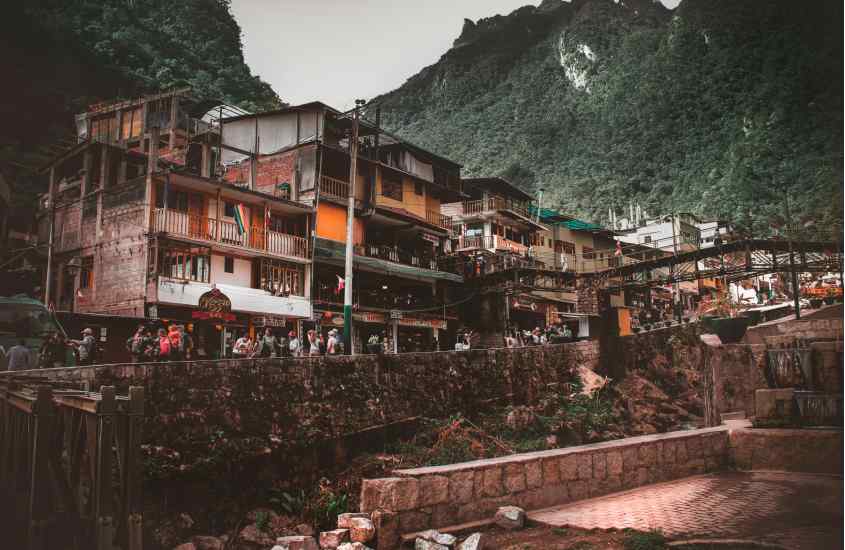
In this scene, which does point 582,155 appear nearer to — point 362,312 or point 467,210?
point 362,312

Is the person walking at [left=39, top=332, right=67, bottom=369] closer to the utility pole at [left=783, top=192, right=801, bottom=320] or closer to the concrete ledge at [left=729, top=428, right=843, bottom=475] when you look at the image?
the concrete ledge at [left=729, top=428, right=843, bottom=475]

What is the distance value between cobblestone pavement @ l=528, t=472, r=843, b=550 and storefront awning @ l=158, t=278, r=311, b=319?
10.8 metres

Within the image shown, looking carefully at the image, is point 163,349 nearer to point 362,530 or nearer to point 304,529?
point 304,529

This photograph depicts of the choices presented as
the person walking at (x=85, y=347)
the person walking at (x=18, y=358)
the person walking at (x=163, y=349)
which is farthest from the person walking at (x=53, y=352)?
the person walking at (x=163, y=349)

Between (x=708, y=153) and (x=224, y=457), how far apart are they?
423 inches

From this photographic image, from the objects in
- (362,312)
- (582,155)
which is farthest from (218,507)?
(582,155)

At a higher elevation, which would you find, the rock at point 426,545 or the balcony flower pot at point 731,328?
the balcony flower pot at point 731,328

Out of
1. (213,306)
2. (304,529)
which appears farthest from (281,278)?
(304,529)

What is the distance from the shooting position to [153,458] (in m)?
8.84

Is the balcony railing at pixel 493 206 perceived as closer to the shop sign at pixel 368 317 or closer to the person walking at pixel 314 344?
the shop sign at pixel 368 317

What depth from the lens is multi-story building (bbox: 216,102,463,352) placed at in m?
18.4

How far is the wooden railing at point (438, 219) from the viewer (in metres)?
25.8

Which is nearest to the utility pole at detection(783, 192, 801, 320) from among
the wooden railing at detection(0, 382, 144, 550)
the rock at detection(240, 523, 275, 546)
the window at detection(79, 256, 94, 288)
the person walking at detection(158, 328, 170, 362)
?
the wooden railing at detection(0, 382, 144, 550)

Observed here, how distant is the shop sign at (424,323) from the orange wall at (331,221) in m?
4.20
